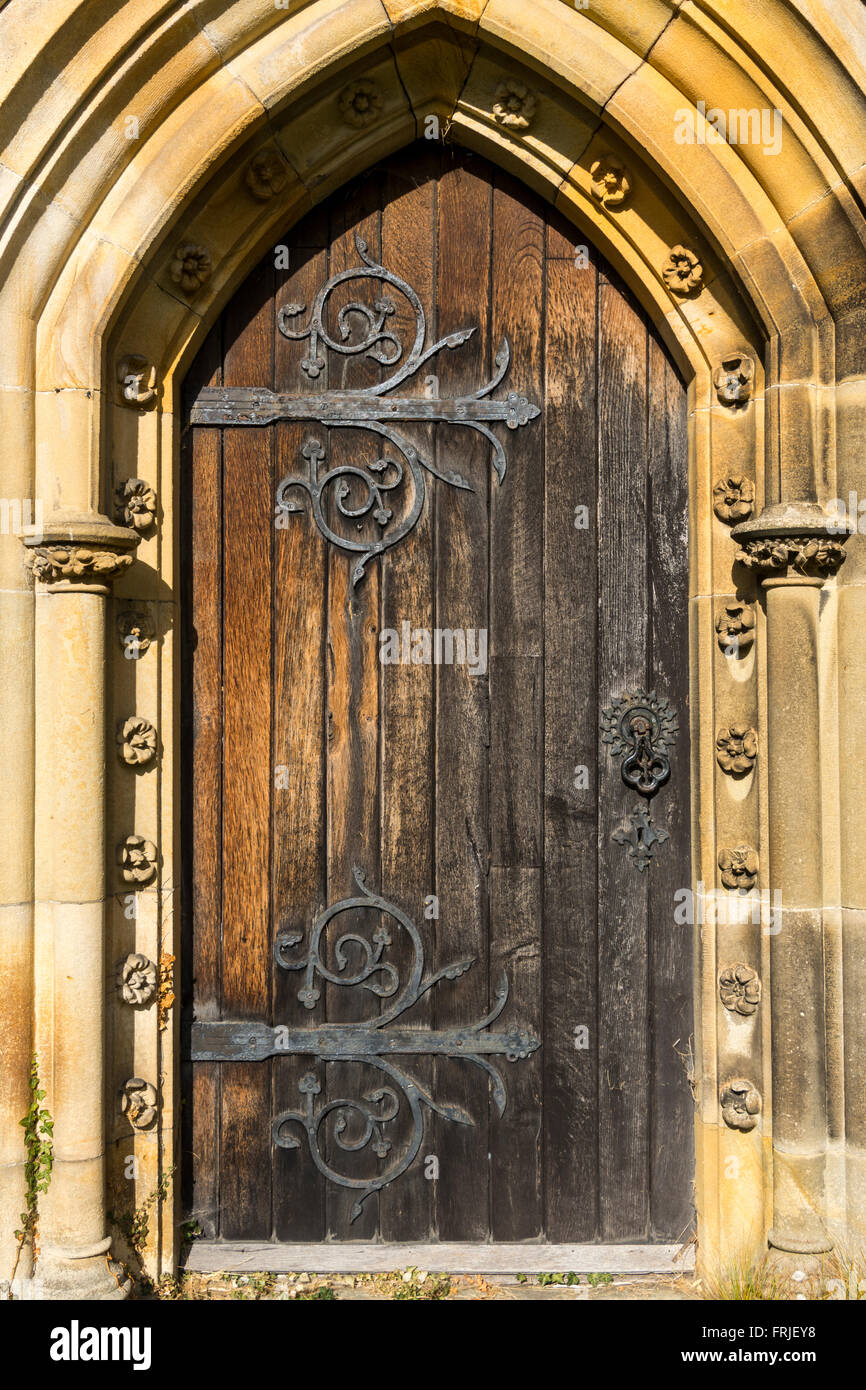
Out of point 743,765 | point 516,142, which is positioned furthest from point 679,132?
point 743,765

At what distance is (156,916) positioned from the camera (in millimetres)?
2582

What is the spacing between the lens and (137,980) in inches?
99.7

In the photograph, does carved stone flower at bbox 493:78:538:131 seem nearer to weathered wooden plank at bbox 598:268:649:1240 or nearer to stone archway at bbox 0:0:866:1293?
stone archway at bbox 0:0:866:1293

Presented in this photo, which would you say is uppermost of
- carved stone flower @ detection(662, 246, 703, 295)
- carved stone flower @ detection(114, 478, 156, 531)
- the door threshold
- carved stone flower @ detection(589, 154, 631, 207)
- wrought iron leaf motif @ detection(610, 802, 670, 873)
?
carved stone flower @ detection(589, 154, 631, 207)

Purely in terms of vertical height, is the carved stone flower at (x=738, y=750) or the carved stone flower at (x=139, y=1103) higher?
the carved stone flower at (x=738, y=750)

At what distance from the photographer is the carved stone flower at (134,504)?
8.38 ft

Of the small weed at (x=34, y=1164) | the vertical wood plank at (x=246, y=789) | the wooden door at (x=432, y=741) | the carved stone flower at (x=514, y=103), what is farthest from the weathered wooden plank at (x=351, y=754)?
the small weed at (x=34, y=1164)

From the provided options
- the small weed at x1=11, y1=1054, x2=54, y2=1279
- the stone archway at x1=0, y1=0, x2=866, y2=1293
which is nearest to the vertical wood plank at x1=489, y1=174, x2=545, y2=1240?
the stone archway at x1=0, y1=0, x2=866, y2=1293

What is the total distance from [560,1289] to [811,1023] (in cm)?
92

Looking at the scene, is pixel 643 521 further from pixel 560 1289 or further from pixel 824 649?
pixel 560 1289

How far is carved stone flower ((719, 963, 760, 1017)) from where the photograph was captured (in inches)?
100

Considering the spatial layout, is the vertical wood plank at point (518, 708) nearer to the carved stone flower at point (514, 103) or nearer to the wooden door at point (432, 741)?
the wooden door at point (432, 741)

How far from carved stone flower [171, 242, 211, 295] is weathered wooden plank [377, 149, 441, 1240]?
476 mm

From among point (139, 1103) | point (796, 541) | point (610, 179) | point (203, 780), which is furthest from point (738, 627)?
point (139, 1103)
